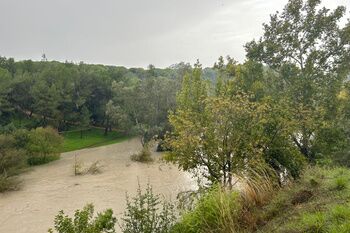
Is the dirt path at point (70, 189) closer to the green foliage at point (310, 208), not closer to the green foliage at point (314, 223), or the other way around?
the green foliage at point (310, 208)

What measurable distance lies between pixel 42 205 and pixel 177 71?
2703 cm

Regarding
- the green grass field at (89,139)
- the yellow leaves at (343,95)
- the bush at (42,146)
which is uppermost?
the yellow leaves at (343,95)

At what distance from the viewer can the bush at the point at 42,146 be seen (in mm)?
28969

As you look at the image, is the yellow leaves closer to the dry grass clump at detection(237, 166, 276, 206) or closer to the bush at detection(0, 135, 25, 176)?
the dry grass clump at detection(237, 166, 276, 206)

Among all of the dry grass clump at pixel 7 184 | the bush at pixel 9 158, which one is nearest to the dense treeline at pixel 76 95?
the bush at pixel 9 158

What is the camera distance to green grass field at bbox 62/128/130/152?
38225mm

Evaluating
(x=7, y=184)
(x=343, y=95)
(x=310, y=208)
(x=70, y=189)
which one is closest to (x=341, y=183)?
(x=310, y=208)

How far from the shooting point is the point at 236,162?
431 inches

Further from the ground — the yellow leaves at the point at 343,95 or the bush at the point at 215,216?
the yellow leaves at the point at 343,95

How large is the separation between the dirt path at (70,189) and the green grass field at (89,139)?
6.88 m

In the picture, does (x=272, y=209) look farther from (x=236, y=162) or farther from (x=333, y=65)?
(x=333, y=65)

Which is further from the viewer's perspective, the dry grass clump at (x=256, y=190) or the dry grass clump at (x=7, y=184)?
the dry grass clump at (x=7, y=184)

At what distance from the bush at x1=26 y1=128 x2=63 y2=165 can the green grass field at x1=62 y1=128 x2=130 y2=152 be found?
504cm

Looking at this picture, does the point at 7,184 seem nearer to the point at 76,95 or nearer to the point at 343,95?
the point at 343,95
